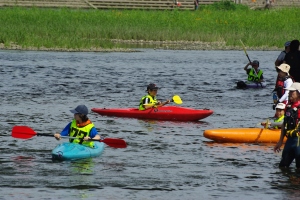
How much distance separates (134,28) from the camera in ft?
157

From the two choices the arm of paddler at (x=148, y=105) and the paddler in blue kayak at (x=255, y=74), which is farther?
the paddler in blue kayak at (x=255, y=74)

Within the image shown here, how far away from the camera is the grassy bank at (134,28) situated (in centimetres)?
4337

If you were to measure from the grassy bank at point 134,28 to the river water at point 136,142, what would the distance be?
725cm

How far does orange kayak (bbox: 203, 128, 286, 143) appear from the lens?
16.5 meters

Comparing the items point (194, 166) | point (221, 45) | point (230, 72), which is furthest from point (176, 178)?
point (221, 45)

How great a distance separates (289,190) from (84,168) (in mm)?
3430

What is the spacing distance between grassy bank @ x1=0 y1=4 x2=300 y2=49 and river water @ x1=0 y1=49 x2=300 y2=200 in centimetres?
725

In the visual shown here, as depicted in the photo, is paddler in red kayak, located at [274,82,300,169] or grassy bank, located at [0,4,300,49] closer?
paddler in red kayak, located at [274,82,300,169]

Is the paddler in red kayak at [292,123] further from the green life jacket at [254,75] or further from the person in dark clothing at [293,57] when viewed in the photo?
the green life jacket at [254,75]

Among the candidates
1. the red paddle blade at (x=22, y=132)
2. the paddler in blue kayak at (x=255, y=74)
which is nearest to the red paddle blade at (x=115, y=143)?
the red paddle blade at (x=22, y=132)

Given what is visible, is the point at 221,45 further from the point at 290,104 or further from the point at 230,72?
the point at 290,104

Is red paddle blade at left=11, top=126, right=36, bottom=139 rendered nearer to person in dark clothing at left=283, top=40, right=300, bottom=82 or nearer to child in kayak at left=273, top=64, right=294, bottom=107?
child in kayak at left=273, top=64, right=294, bottom=107

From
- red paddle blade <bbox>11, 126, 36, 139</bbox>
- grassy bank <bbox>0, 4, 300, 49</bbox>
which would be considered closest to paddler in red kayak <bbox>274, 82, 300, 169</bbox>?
red paddle blade <bbox>11, 126, 36, 139</bbox>

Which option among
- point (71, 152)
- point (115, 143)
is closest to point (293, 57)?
point (115, 143)
